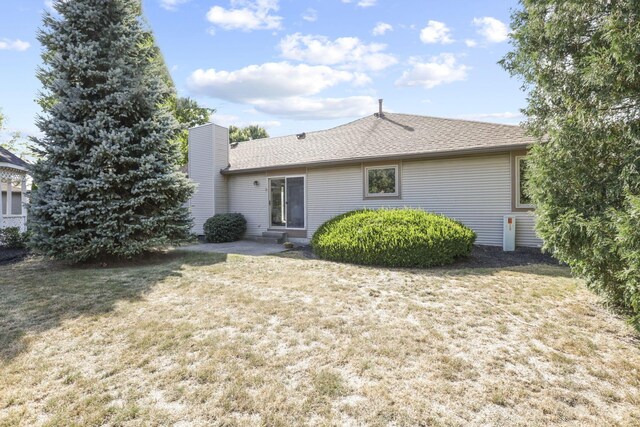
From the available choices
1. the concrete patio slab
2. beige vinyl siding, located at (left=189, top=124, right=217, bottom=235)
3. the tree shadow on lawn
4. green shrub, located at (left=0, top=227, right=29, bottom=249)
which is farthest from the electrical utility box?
green shrub, located at (left=0, top=227, right=29, bottom=249)

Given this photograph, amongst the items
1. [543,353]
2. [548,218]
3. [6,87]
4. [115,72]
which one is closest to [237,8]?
[115,72]

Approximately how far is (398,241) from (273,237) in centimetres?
575

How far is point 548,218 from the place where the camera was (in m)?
3.84

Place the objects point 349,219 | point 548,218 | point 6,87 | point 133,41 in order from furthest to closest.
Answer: point 6,87
point 349,219
point 133,41
point 548,218

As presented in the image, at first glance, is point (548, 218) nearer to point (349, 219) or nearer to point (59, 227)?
point (349, 219)

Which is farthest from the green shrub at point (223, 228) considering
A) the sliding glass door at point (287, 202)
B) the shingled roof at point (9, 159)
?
the shingled roof at point (9, 159)

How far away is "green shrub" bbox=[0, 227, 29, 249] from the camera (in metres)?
9.39

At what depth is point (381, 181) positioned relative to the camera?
33.2 feet

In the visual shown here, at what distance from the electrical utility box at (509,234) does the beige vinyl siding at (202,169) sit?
9.91 metres

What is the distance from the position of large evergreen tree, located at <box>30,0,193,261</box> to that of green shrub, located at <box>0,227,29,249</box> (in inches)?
137

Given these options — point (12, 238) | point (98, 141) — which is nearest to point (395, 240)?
point (98, 141)

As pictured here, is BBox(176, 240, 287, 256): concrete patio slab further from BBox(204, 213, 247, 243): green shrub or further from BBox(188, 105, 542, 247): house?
BBox(188, 105, 542, 247): house

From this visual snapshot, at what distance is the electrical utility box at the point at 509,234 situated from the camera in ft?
26.9

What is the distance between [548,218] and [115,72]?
8364 millimetres
